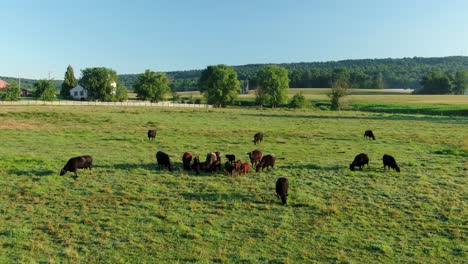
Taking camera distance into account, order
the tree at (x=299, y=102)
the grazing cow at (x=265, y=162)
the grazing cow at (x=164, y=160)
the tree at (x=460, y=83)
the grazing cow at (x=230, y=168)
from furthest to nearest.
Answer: the tree at (x=460, y=83), the tree at (x=299, y=102), the grazing cow at (x=164, y=160), the grazing cow at (x=265, y=162), the grazing cow at (x=230, y=168)

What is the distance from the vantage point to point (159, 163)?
806 inches

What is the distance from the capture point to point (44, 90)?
87250 mm

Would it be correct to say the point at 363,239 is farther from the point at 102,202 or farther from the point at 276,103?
the point at 276,103

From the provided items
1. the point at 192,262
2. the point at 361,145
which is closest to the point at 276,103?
the point at 361,145

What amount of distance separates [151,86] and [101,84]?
1377 cm

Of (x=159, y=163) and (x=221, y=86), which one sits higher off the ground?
(x=221, y=86)

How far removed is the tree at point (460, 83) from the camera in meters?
152

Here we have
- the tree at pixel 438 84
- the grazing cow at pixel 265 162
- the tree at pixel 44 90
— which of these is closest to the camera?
the grazing cow at pixel 265 162

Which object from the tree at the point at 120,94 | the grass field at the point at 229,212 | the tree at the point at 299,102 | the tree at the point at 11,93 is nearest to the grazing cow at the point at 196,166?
the grass field at the point at 229,212

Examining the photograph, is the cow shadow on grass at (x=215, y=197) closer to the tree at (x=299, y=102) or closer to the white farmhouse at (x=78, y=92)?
the tree at (x=299, y=102)

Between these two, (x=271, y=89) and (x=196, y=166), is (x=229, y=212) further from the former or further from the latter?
(x=271, y=89)

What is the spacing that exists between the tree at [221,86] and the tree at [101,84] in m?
27.2

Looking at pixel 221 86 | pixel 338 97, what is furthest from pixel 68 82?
pixel 338 97

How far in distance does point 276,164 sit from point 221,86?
80.3 meters
